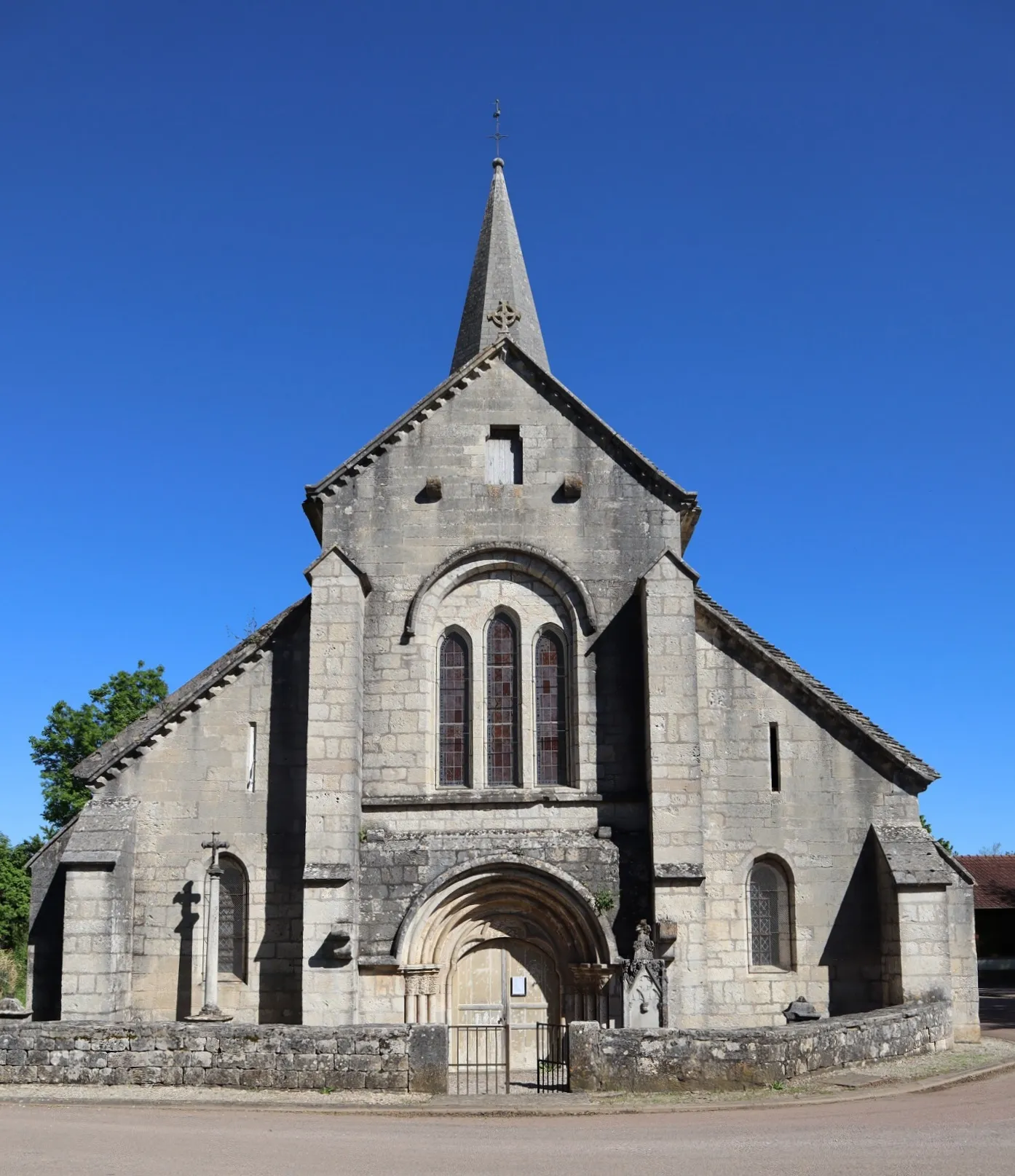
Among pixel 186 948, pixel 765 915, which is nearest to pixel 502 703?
pixel 765 915

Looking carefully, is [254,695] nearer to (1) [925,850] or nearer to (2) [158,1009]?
(2) [158,1009]

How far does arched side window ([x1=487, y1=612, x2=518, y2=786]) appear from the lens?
22188 millimetres

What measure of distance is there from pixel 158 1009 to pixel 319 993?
3322mm

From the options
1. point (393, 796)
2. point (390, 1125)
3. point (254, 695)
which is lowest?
point (390, 1125)

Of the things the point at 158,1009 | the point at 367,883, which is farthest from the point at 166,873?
the point at 367,883

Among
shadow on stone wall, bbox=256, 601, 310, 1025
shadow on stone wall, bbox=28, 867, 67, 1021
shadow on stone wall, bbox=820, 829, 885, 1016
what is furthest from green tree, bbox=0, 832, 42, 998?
shadow on stone wall, bbox=820, 829, 885, 1016

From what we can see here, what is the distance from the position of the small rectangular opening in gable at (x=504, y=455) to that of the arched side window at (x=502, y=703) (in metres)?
2.61

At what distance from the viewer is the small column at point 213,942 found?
20.5 metres

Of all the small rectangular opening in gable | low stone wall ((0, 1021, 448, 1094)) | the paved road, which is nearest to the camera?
the paved road

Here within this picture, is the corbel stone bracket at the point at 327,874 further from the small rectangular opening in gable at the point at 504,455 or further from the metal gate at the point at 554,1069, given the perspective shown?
the small rectangular opening in gable at the point at 504,455

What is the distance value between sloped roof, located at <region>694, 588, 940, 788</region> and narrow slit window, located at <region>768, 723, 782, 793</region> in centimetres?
86

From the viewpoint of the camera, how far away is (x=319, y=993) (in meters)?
20.2

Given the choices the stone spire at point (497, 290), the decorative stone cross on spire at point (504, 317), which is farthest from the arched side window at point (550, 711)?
the stone spire at point (497, 290)

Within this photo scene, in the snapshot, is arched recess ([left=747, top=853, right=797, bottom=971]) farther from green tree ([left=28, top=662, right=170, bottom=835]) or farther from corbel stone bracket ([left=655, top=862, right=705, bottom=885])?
green tree ([left=28, top=662, right=170, bottom=835])
